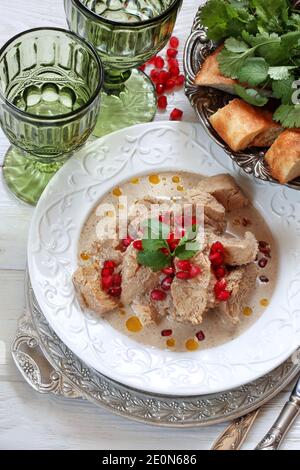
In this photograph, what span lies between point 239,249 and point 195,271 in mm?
200

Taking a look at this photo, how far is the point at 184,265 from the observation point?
118 inches

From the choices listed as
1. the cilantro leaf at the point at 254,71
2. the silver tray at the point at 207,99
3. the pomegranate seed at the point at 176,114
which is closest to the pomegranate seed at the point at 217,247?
the silver tray at the point at 207,99

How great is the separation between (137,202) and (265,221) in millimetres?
523

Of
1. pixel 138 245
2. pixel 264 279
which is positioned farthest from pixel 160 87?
pixel 264 279

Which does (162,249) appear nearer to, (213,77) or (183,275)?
(183,275)

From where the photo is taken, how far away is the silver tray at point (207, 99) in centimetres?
323

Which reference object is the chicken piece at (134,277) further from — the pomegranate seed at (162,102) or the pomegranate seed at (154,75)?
the pomegranate seed at (154,75)

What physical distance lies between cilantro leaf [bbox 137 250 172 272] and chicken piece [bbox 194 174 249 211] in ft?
1.26

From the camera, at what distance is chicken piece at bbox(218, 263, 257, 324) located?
10.2 feet

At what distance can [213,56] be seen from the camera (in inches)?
131

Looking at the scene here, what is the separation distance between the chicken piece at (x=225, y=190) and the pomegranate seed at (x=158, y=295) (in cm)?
44

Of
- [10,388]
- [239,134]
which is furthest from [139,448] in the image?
[239,134]

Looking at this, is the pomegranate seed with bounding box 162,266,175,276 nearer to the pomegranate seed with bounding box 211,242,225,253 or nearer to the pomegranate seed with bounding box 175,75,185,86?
the pomegranate seed with bounding box 211,242,225,253

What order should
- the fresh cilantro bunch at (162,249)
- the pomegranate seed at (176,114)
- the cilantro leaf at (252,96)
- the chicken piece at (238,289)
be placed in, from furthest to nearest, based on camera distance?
the pomegranate seed at (176,114), the cilantro leaf at (252,96), the chicken piece at (238,289), the fresh cilantro bunch at (162,249)
